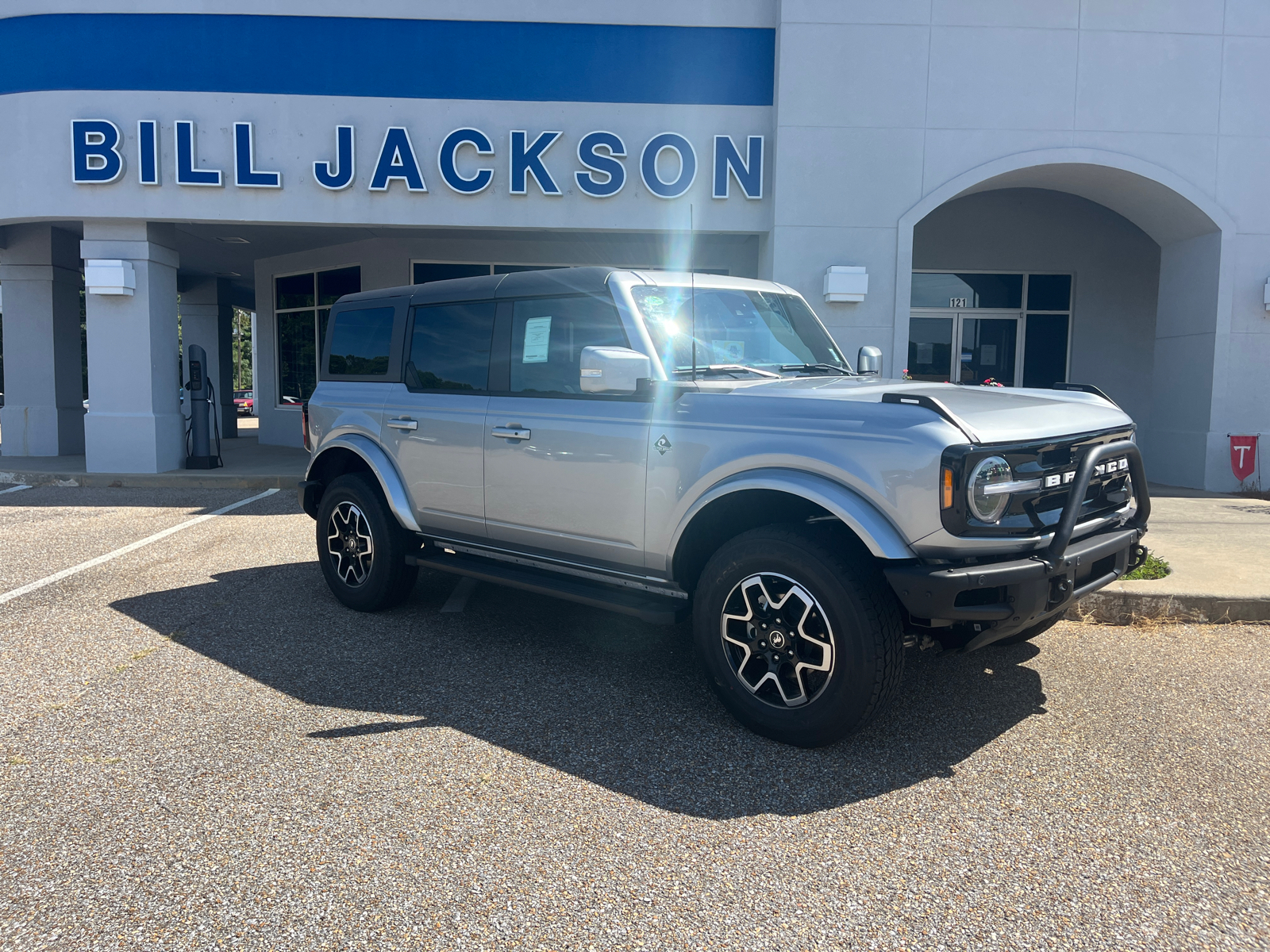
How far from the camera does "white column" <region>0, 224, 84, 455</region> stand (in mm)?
15859

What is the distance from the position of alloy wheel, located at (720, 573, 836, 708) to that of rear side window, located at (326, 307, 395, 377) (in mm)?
3092

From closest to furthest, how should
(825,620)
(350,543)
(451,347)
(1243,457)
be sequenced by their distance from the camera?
(825,620) → (451,347) → (350,543) → (1243,457)

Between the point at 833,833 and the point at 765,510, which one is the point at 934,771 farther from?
the point at 765,510

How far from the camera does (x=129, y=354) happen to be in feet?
41.6

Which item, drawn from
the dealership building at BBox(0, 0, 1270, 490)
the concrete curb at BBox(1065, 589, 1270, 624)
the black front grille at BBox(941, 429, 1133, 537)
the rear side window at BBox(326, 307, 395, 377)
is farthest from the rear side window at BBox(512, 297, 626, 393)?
the dealership building at BBox(0, 0, 1270, 490)

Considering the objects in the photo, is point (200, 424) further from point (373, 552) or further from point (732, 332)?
point (732, 332)

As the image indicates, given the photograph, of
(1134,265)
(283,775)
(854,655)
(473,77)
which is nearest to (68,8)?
(473,77)

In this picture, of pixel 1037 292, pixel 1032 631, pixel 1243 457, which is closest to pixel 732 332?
pixel 1032 631

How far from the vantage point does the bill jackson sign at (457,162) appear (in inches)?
464

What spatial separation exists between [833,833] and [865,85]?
34.3 ft

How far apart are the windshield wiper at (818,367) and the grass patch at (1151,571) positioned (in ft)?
8.30

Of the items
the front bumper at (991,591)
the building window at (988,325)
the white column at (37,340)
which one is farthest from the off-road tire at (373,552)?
the white column at (37,340)

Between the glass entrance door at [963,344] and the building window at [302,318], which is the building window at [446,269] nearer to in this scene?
the building window at [302,318]

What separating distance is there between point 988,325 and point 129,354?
42.3 feet
